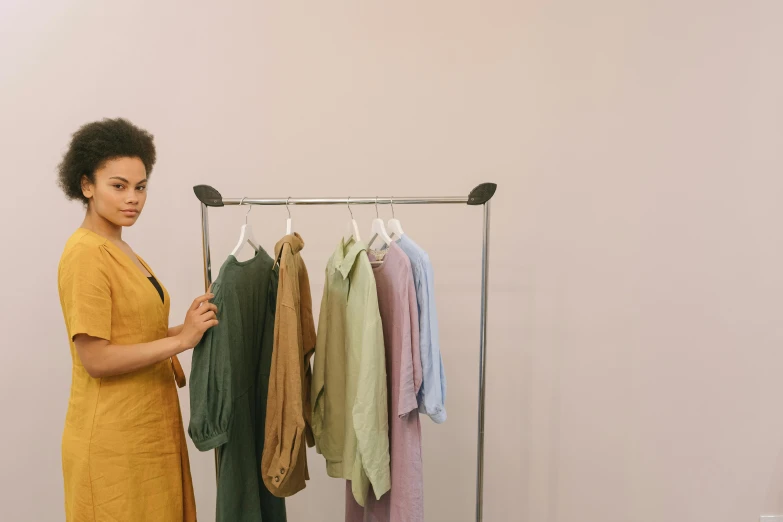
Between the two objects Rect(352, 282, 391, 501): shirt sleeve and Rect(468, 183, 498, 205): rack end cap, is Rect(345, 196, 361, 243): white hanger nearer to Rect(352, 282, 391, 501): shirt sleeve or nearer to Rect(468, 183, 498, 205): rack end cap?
Rect(352, 282, 391, 501): shirt sleeve

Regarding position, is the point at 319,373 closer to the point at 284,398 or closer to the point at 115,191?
the point at 284,398

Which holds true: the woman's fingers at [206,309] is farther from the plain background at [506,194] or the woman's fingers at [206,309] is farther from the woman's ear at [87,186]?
the plain background at [506,194]

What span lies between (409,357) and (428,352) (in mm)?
60

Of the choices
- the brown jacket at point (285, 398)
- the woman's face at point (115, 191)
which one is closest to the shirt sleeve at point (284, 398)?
the brown jacket at point (285, 398)

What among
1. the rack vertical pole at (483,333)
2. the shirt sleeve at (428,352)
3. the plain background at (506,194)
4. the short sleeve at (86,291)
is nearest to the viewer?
the short sleeve at (86,291)

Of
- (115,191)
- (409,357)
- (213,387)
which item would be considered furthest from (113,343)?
(409,357)

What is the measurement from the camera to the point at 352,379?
1.48 meters

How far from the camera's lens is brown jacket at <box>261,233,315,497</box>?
1.39m

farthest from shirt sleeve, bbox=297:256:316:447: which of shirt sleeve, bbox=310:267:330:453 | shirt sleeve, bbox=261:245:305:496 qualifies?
shirt sleeve, bbox=261:245:305:496

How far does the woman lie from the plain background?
81 cm

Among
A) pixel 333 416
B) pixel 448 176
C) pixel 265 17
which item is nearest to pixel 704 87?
pixel 448 176

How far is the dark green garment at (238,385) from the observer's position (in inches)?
54.3

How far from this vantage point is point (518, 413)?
238 centimetres

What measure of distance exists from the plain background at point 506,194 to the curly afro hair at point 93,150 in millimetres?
784
